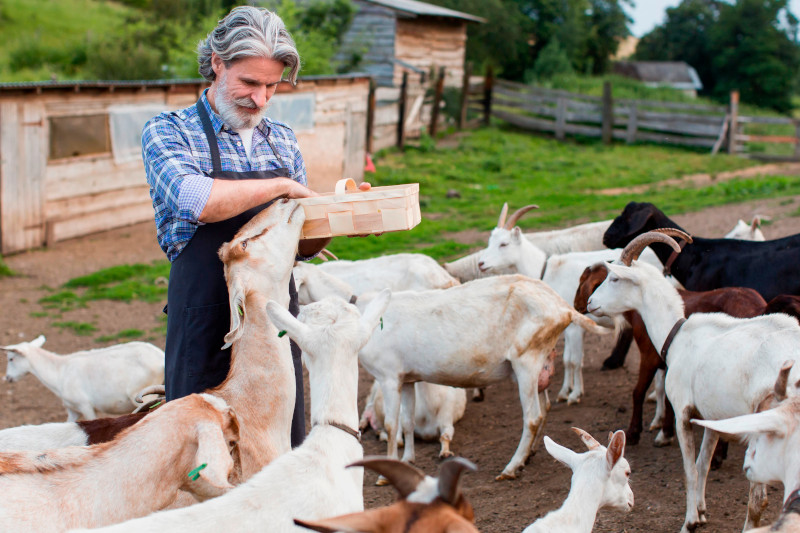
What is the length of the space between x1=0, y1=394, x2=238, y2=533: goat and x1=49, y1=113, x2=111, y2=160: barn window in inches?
412

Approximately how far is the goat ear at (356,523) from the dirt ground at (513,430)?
8.78 feet

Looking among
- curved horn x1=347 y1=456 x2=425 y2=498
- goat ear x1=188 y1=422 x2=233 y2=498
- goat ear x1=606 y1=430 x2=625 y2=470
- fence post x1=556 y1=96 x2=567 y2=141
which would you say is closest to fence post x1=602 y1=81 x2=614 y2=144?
fence post x1=556 y1=96 x2=567 y2=141

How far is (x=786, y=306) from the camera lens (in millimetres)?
5082

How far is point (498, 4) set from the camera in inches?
1346

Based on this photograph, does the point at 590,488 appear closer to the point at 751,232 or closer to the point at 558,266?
the point at 558,266

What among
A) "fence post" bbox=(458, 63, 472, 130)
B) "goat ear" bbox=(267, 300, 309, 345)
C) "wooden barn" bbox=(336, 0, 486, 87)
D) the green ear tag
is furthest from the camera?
"fence post" bbox=(458, 63, 472, 130)

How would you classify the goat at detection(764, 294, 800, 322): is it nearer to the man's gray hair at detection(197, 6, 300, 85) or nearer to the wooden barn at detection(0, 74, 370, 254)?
the man's gray hair at detection(197, 6, 300, 85)

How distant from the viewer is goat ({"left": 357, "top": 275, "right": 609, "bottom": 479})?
5621 millimetres

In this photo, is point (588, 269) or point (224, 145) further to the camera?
point (588, 269)

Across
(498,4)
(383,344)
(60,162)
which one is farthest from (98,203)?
(498,4)

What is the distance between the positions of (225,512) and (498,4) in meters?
34.4

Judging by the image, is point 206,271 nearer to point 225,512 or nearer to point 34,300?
point 225,512

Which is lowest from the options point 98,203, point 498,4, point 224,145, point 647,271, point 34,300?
point 34,300

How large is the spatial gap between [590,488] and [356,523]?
1.95 m
